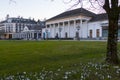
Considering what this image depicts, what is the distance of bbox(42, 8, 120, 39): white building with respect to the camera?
107375 mm

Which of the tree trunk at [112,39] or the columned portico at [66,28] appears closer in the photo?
the tree trunk at [112,39]

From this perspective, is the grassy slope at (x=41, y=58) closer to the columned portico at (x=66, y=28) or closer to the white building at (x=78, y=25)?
the white building at (x=78, y=25)

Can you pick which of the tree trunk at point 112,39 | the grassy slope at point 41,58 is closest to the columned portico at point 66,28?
the grassy slope at point 41,58

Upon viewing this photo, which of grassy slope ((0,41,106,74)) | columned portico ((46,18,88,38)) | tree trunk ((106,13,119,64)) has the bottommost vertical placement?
grassy slope ((0,41,106,74))

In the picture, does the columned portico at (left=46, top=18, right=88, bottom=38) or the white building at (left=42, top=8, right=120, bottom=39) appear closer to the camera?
the white building at (left=42, top=8, right=120, bottom=39)

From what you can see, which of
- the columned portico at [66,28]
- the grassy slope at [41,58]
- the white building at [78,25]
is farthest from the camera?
the columned portico at [66,28]

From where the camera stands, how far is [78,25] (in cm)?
11856

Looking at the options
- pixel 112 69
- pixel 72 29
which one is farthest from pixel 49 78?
pixel 72 29

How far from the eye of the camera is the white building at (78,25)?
107375 millimetres

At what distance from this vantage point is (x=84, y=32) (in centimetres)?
12025

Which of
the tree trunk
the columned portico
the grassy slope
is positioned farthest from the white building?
the tree trunk

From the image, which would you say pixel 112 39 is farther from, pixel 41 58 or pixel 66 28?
pixel 66 28

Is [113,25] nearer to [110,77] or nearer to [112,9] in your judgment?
[112,9]

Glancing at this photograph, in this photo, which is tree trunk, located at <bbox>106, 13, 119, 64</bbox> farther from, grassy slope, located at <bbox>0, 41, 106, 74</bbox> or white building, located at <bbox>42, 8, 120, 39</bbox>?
white building, located at <bbox>42, 8, 120, 39</bbox>
